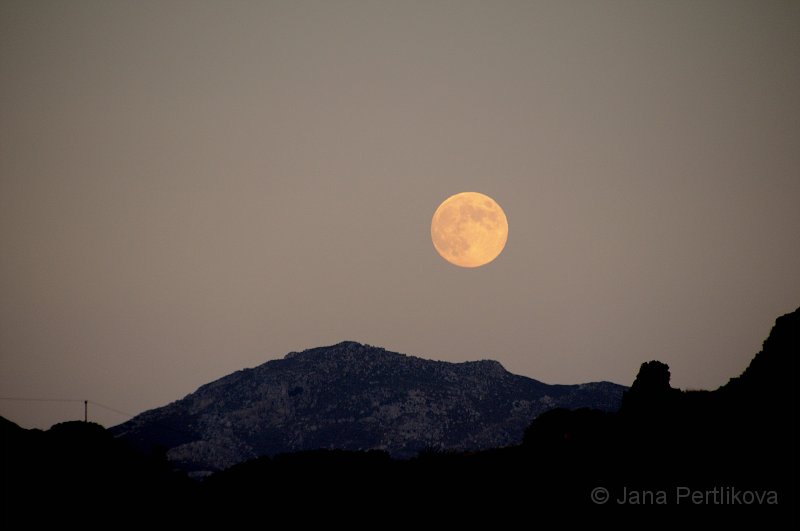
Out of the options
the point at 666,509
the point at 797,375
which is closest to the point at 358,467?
the point at 666,509

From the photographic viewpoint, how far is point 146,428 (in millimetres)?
194625

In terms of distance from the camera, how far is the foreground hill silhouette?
3152 cm

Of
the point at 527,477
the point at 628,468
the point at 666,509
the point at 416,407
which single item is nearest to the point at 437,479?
the point at 527,477

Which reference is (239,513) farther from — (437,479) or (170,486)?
(437,479)

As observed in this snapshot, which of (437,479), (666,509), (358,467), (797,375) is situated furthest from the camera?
(358,467)

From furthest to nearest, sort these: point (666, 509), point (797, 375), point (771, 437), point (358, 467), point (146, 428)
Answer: point (146, 428) < point (358, 467) < point (797, 375) < point (771, 437) < point (666, 509)

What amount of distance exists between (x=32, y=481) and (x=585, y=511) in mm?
24942

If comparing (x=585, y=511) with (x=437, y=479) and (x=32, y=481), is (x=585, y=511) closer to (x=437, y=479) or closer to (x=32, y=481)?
(x=437, y=479)

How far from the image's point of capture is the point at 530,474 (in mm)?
37500

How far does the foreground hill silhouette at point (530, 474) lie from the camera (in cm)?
3152

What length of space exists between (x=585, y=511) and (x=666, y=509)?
3154mm

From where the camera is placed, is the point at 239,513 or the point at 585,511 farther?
the point at 239,513

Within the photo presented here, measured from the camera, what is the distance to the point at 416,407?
19612cm

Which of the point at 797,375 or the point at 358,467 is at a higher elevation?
the point at 797,375
